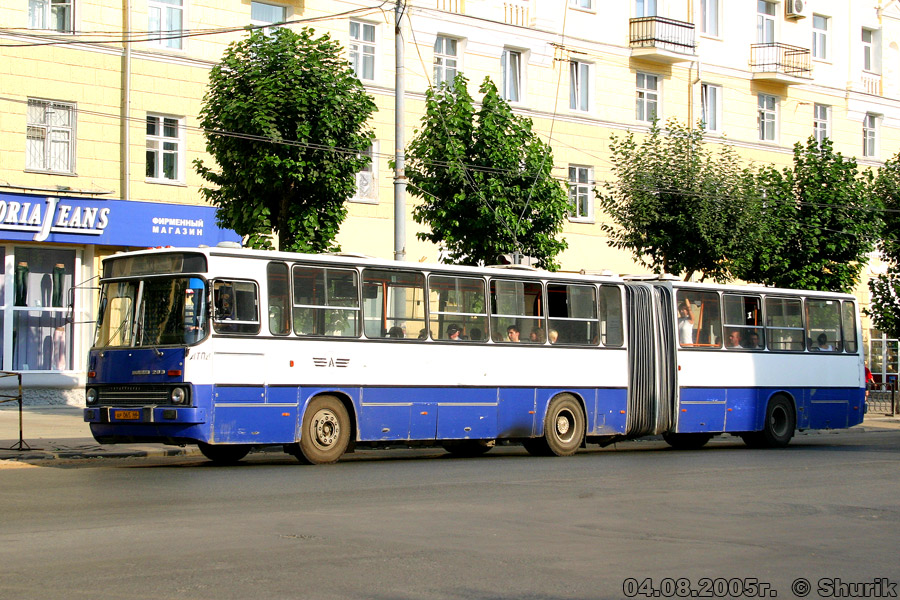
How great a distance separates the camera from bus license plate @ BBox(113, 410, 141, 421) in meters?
16.3

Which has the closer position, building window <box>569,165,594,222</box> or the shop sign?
the shop sign

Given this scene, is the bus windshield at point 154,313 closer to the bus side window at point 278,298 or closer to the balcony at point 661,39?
the bus side window at point 278,298

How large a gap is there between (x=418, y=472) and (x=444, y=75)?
20574 millimetres

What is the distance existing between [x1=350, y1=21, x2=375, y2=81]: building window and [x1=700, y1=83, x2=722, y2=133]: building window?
13.3 m

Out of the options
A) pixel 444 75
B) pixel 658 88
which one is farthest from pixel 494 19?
pixel 658 88

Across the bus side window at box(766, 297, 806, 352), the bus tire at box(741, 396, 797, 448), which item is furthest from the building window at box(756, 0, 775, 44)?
the bus tire at box(741, 396, 797, 448)

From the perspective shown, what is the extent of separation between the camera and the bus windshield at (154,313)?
16375 mm

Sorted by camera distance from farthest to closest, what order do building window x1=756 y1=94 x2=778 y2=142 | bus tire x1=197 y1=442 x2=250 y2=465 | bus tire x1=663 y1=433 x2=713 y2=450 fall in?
building window x1=756 y1=94 x2=778 y2=142 < bus tire x1=663 y1=433 x2=713 y2=450 < bus tire x1=197 y1=442 x2=250 y2=465

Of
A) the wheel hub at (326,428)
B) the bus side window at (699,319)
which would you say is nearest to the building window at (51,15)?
the wheel hub at (326,428)

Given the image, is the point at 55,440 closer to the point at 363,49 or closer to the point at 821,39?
the point at 363,49

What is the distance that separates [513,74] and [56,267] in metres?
15.1

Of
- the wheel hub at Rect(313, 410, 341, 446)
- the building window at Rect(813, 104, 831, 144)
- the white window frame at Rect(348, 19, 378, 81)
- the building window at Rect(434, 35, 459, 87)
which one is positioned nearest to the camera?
the wheel hub at Rect(313, 410, 341, 446)

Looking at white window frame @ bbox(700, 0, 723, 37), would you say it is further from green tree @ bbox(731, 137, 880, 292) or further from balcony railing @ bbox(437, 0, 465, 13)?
balcony railing @ bbox(437, 0, 465, 13)

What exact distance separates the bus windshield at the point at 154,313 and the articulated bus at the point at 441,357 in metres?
0.03
